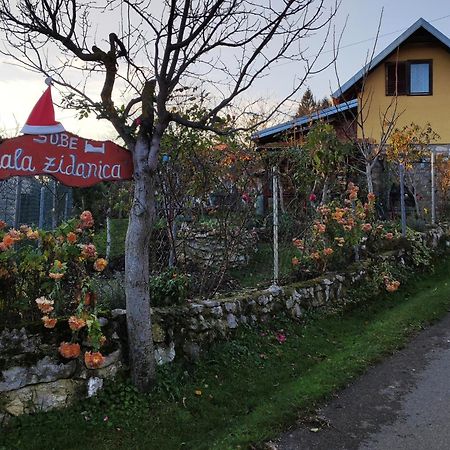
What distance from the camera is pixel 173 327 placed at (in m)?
4.66

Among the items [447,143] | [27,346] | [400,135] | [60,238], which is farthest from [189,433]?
[447,143]

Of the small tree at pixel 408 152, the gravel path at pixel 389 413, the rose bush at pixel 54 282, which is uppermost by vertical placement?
the small tree at pixel 408 152

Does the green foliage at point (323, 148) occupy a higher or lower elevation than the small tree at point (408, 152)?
lower

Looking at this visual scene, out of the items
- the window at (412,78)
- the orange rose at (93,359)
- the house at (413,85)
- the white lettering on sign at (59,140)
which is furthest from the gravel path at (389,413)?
the window at (412,78)

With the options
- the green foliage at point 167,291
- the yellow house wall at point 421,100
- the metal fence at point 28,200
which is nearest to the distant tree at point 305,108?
the yellow house wall at point 421,100

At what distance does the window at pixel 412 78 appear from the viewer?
18219 mm

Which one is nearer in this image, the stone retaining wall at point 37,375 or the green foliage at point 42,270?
the stone retaining wall at point 37,375

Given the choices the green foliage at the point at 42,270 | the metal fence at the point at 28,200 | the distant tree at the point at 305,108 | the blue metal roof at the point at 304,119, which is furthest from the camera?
the blue metal roof at the point at 304,119

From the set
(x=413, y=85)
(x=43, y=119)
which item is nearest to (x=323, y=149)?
(x=43, y=119)

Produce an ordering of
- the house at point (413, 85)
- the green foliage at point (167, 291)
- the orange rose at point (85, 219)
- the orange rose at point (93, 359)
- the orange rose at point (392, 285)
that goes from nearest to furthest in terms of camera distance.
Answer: the orange rose at point (93, 359) → the orange rose at point (85, 219) → the green foliage at point (167, 291) → the orange rose at point (392, 285) → the house at point (413, 85)

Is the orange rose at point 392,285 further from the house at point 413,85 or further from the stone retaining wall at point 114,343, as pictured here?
the house at point 413,85

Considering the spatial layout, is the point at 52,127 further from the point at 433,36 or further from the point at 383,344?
the point at 433,36

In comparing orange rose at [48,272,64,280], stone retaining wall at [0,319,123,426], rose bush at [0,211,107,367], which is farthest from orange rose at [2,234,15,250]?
stone retaining wall at [0,319,123,426]

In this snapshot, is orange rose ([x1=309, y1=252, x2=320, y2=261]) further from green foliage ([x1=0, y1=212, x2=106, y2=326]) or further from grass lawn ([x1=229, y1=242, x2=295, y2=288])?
green foliage ([x1=0, y1=212, x2=106, y2=326])
